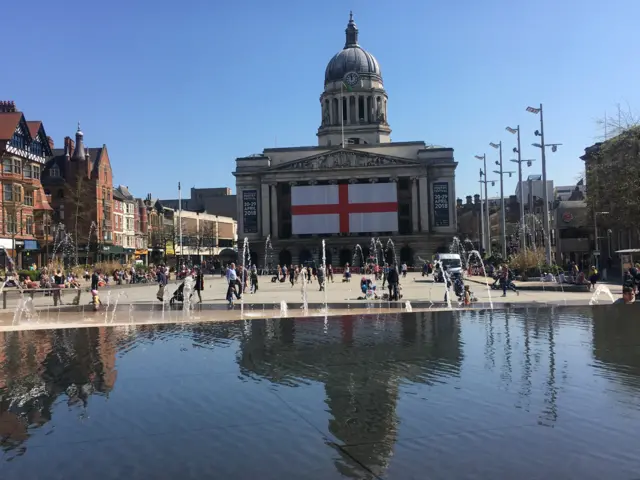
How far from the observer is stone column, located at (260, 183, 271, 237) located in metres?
110

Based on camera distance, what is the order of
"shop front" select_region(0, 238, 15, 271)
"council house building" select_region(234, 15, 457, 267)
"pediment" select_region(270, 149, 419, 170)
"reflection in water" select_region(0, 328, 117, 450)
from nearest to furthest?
"reflection in water" select_region(0, 328, 117, 450), "shop front" select_region(0, 238, 15, 271), "council house building" select_region(234, 15, 457, 267), "pediment" select_region(270, 149, 419, 170)

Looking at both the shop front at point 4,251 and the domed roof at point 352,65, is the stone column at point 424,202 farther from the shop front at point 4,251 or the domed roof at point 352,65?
the shop front at point 4,251

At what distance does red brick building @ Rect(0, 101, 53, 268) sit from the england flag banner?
4449cm

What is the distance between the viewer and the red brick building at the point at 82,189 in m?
79.8

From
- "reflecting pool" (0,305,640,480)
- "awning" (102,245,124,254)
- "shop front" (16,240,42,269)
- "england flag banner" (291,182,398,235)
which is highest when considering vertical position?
"england flag banner" (291,182,398,235)

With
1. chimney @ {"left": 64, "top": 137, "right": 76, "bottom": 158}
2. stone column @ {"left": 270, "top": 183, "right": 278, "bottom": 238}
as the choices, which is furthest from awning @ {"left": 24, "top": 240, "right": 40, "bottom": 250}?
stone column @ {"left": 270, "top": 183, "right": 278, "bottom": 238}

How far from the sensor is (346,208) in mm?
101938

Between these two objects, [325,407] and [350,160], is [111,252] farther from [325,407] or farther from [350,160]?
[325,407]

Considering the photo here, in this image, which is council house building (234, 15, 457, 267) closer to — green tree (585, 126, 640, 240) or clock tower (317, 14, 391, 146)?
clock tower (317, 14, 391, 146)

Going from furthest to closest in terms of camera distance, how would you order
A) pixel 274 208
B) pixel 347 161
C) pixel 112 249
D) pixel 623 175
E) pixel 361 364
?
pixel 274 208, pixel 347 161, pixel 112 249, pixel 623 175, pixel 361 364

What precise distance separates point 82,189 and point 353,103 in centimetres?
6626

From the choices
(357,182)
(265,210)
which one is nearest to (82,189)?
(265,210)

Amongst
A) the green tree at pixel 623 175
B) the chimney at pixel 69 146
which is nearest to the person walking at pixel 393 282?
the green tree at pixel 623 175

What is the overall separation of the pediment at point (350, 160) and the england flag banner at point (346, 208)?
700cm
